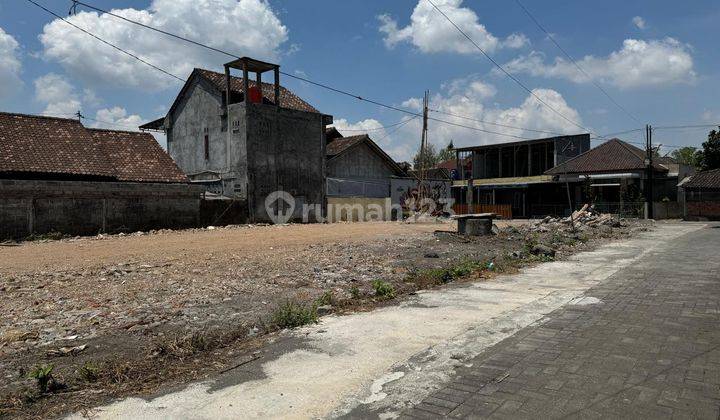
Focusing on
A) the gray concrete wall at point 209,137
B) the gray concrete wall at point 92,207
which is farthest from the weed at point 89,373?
the gray concrete wall at point 209,137

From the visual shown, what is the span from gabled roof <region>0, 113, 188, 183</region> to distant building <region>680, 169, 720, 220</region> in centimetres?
3295

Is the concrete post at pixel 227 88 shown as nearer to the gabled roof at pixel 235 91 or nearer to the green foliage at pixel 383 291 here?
the gabled roof at pixel 235 91

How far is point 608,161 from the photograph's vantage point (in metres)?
40.7

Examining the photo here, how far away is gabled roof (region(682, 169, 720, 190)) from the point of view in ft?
116

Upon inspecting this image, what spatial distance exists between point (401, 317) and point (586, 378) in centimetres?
272

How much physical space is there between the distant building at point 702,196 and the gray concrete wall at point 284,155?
82.5 feet

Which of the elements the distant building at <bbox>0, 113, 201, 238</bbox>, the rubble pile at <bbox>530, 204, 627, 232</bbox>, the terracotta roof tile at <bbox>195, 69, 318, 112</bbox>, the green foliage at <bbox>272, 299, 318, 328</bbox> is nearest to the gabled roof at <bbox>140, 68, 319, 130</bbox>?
the terracotta roof tile at <bbox>195, 69, 318, 112</bbox>

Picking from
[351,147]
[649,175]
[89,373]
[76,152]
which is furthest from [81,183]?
[649,175]

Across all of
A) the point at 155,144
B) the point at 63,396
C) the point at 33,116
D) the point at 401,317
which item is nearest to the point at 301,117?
the point at 155,144

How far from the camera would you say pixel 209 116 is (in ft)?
104

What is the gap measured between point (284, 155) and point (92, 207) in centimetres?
1193

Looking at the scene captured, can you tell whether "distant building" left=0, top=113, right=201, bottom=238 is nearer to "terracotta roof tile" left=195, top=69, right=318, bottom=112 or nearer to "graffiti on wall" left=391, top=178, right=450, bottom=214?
"terracotta roof tile" left=195, top=69, right=318, bottom=112

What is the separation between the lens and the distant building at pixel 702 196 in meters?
35.7

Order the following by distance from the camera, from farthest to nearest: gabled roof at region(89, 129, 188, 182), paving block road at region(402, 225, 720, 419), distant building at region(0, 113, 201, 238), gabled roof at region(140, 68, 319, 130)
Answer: gabled roof at region(140, 68, 319, 130) < gabled roof at region(89, 129, 188, 182) < distant building at region(0, 113, 201, 238) < paving block road at region(402, 225, 720, 419)
